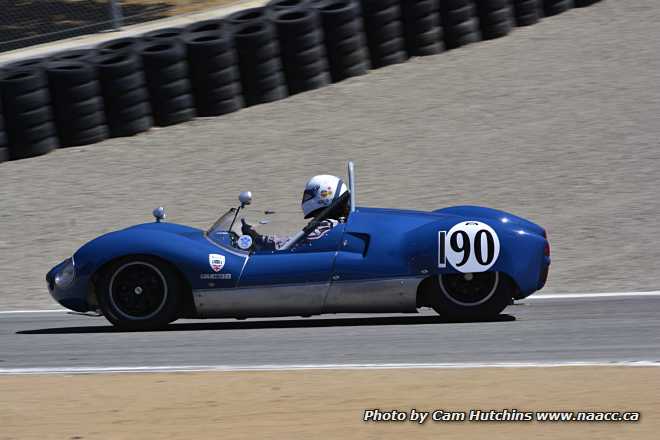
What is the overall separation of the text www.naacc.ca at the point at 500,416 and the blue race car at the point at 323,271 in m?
2.30

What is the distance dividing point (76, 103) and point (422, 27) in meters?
4.69

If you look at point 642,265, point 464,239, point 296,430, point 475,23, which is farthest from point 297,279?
point 475,23

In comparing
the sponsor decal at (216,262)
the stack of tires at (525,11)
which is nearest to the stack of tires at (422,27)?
the stack of tires at (525,11)

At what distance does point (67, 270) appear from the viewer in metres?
8.50

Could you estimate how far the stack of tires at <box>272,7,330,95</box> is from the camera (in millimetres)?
14500

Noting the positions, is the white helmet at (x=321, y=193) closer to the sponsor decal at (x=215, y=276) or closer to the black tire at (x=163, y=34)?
the sponsor decal at (x=215, y=276)

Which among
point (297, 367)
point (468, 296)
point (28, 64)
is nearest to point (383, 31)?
point (28, 64)

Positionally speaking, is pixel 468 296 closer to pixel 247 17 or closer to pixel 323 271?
pixel 323 271

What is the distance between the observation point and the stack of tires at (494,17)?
16.5 m

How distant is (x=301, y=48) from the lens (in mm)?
14680

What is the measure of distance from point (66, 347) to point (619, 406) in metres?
3.73

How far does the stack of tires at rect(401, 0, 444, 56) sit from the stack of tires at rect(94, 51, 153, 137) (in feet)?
11.7

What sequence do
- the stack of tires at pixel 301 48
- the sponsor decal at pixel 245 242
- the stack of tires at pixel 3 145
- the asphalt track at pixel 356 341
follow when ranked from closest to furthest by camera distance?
the asphalt track at pixel 356 341 < the sponsor decal at pixel 245 242 < the stack of tires at pixel 3 145 < the stack of tires at pixel 301 48

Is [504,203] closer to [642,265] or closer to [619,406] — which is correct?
[642,265]
